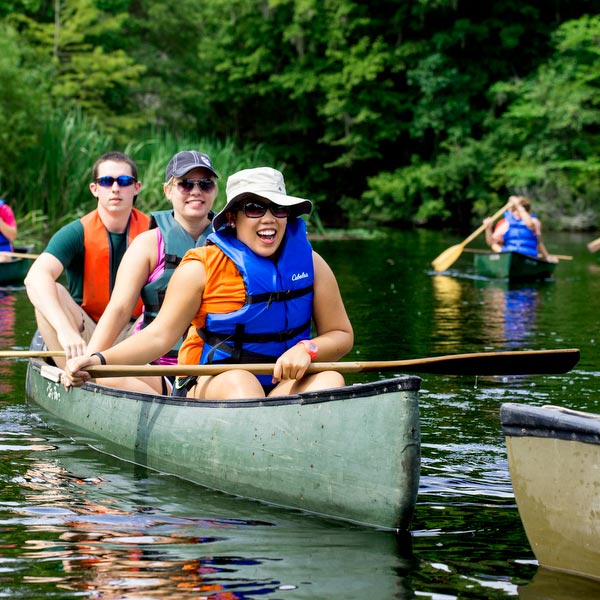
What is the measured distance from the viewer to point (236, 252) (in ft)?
14.8

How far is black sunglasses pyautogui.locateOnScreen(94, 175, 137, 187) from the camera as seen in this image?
19.0ft

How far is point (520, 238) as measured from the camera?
15539mm

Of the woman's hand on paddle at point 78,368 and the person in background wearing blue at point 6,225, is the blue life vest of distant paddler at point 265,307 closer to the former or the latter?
the woman's hand on paddle at point 78,368

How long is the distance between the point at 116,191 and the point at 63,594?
2743mm

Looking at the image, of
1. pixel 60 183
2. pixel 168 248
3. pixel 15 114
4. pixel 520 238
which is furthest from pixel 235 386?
pixel 15 114

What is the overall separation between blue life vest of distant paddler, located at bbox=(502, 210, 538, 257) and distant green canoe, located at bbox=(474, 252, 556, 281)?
303 mm

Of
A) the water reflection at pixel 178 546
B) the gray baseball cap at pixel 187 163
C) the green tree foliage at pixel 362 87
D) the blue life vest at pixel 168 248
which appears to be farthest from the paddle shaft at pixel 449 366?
the green tree foliage at pixel 362 87

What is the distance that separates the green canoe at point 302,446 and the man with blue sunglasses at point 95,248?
83 centimetres

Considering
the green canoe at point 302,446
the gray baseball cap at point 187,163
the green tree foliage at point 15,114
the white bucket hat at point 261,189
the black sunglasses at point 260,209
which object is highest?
the green tree foliage at point 15,114

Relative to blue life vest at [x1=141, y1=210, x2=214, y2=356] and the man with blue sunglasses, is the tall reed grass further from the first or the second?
blue life vest at [x1=141, y1=210, x2=214, y2=356]

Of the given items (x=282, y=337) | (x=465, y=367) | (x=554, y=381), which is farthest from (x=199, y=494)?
(x=554, y=381)

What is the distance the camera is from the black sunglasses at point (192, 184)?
5.26m

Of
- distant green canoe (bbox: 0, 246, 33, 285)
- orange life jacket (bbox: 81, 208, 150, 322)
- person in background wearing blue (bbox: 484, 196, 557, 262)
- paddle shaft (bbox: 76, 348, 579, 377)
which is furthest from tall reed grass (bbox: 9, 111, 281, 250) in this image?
paddle shaft (bbox: 76, 348, 579, 377)

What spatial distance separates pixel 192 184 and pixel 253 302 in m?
0.97
